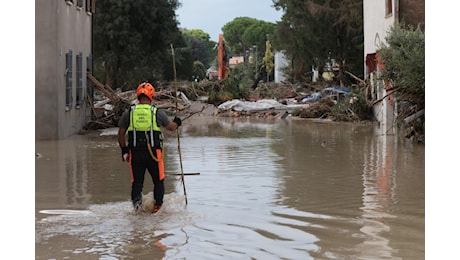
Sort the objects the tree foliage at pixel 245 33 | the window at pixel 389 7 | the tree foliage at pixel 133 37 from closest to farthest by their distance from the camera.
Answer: the window at pixel 389 7, the tree foliage at pixel 133 37, the tree foliage at pixel 245 33

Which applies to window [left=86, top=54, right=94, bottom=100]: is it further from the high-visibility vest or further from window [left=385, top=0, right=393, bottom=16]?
the high-visibility vest

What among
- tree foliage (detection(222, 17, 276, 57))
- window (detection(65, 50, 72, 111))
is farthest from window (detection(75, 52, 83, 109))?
tree foliage (detection(222, 17, 276, 57))

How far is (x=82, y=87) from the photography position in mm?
26562

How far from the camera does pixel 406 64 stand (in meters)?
18.9

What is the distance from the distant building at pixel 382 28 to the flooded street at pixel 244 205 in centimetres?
779

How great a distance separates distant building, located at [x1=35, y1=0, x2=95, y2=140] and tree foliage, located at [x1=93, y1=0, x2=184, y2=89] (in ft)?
88.6

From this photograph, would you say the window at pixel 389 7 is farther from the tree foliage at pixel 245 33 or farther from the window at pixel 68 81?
the tree foliage at pixel 245 33

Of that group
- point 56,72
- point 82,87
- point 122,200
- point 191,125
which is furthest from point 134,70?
point 122,200

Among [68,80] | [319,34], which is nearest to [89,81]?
[68,80]

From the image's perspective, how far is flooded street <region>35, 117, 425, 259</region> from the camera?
26.2ft

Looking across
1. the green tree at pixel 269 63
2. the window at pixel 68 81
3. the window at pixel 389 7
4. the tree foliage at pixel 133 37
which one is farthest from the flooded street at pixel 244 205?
the green tree at pixel 269 63

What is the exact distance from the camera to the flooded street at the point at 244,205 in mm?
7984

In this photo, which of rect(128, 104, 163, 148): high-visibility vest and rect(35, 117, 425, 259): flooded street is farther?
rect(128, 104, 163, 148): high-visibility vest
